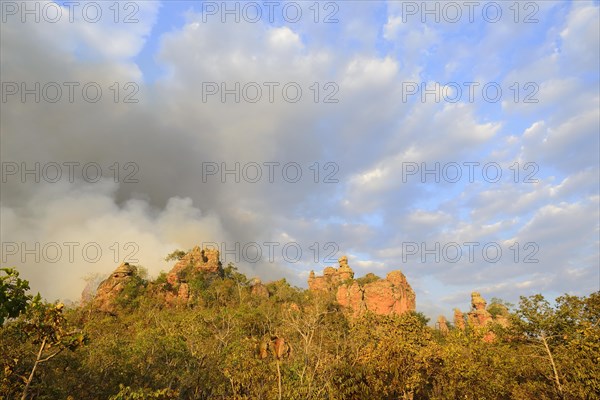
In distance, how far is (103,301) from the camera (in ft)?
260

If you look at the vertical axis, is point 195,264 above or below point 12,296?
above

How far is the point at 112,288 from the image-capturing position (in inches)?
3191

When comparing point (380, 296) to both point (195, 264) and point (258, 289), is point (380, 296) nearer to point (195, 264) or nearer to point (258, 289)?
point (258, 289)

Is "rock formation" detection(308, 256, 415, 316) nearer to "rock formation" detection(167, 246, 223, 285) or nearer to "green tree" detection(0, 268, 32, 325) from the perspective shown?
"rock formation" detection(167, 246, 223, 285)

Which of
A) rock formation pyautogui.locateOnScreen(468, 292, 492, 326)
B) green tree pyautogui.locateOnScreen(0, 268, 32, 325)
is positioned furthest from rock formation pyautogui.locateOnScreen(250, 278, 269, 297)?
green tree pyautogui.locateOnScreen(0, 268, 32, 325)

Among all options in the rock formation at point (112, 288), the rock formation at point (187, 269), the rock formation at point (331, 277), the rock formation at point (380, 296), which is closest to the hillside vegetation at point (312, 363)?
the rock formation at point (187, 269)

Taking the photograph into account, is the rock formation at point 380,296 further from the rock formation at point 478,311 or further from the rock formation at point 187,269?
the rock formation at point 187,269

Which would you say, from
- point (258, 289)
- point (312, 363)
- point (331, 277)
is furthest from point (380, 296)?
point (312, 363)

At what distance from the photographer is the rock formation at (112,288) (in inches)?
3054

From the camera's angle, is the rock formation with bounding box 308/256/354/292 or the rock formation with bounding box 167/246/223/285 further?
the rock formation with bounding box 308/256/354/292

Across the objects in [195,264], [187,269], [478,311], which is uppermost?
[195,264]

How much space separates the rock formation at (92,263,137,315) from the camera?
77562mm

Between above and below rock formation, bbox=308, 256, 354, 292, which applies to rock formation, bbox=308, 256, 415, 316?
below

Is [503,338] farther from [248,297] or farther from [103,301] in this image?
[103,301]
